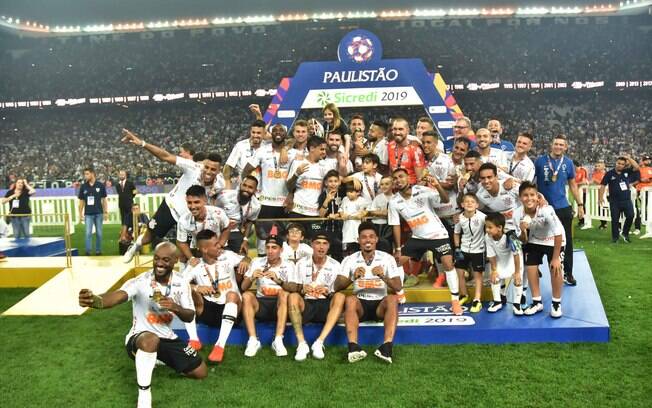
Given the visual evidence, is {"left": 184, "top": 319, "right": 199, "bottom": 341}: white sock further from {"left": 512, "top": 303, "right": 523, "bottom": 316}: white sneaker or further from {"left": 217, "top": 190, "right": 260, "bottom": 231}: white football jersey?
{"left": 512, "top": 303, "right": 523, "bottom": 316}: white sneaker

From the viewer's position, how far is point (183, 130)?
3772 centimetres

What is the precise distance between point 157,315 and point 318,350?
1607mm

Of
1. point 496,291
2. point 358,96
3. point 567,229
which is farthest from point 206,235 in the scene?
point 358,96

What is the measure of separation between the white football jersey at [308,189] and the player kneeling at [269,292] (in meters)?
0.81

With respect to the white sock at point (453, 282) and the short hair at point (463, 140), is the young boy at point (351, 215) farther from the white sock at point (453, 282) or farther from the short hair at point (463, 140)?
the short hair at point (463, 140)

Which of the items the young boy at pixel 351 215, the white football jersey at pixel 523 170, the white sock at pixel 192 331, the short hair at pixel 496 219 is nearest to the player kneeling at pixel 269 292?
the white sock at pixel 192 331

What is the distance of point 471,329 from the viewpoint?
19.4ft

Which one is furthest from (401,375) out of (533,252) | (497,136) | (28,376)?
(497,136)

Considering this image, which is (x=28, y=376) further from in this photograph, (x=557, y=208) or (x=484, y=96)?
(x=484, y=96)

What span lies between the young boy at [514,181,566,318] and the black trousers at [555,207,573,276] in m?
0.99

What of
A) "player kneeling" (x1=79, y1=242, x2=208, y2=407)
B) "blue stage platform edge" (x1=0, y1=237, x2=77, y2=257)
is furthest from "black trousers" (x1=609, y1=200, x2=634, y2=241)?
"blue stage platform edge" (x1=0, y1=237, x2=77, y2=257)

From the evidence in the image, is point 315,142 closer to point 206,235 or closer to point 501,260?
point 206,235

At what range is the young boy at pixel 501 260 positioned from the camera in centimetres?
627

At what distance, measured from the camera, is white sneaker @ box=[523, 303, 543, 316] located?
20.6ft
